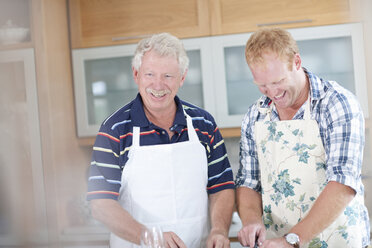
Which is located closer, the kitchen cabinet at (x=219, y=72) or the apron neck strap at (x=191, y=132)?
the apron neck strap at (x=191, y=132)

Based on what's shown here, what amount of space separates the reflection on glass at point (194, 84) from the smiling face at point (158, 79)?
0.74 m

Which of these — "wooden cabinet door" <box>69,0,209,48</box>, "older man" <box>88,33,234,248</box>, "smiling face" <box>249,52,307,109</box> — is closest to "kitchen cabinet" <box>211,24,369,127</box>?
"wooden cabinet door" <box>69,0,209,48</box>

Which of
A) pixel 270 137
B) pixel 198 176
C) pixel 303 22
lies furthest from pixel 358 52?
pixel 198 176

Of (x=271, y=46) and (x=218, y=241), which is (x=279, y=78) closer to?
(x=271, y=46)

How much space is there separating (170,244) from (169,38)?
46 centimetres

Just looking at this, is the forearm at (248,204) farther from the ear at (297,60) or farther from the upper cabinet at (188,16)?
the upper cabinet at (188,16)

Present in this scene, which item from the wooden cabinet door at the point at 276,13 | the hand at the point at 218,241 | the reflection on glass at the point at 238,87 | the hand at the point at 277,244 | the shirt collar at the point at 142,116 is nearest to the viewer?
the hand at the point at 277,244

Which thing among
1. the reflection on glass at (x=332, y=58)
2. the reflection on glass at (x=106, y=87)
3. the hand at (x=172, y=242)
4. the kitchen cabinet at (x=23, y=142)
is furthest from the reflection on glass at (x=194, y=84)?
the hand at (x=172, y=242)

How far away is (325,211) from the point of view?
2.66ft

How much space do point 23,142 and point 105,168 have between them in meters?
0.85

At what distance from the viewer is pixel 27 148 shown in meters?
1.65

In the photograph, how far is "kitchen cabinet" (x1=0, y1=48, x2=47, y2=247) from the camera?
1.64 metres

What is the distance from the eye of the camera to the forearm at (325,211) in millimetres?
811

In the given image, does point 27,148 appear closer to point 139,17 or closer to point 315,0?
point 139,17
